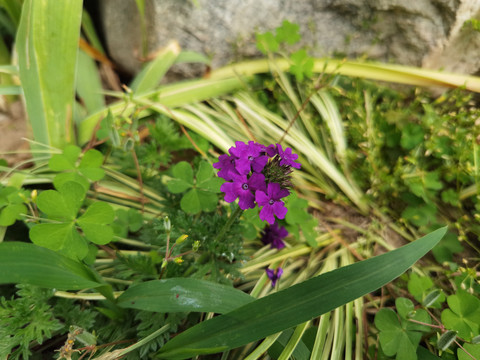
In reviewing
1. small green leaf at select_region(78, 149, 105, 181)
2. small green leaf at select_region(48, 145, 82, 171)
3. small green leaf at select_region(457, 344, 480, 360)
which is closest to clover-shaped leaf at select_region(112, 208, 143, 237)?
small green leaf at select_region(78, 149, 105, 181)

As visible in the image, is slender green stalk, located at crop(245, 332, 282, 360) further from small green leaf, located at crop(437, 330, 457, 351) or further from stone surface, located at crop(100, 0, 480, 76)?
stone surface, located at crop(100, 0, 480, 76)

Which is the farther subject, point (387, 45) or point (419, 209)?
point (387, 45)

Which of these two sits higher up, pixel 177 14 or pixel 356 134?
pixel 177 14

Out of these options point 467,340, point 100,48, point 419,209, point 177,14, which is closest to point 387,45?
point 419,209

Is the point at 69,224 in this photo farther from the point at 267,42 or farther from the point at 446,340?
the point at 267,42

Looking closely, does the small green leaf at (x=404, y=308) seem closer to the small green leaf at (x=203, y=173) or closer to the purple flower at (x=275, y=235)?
the purple flower at (x=275, y=235)

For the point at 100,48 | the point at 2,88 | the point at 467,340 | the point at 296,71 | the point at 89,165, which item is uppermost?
the point at 296,71

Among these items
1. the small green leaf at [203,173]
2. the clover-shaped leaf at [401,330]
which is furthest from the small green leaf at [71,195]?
the clover-shaped leaf at [401,330]

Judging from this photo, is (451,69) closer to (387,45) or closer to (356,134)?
(387,45)
